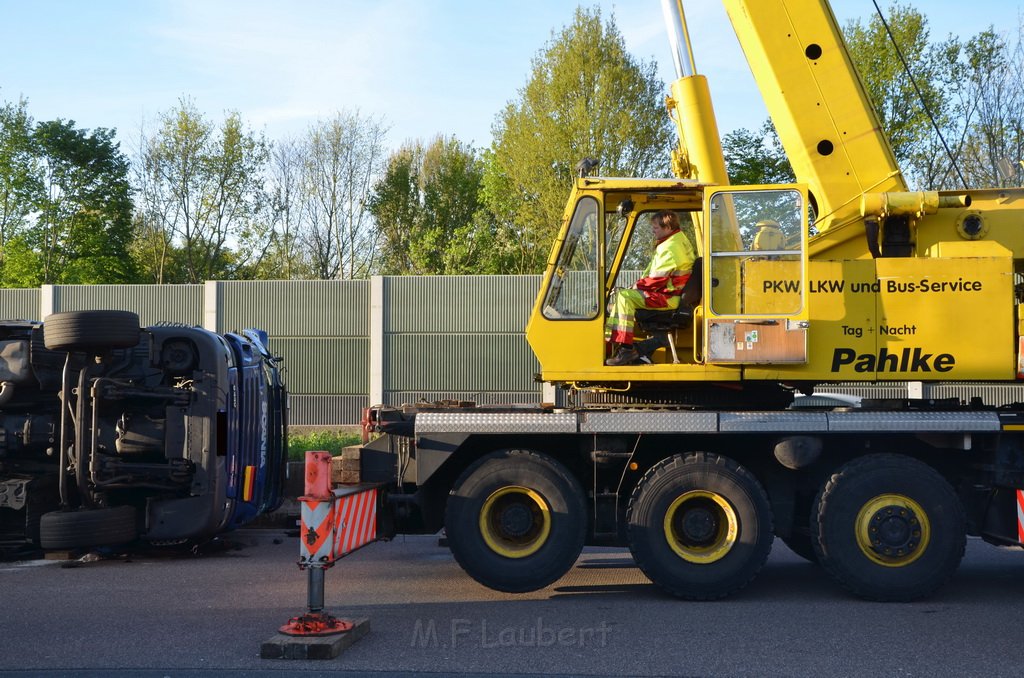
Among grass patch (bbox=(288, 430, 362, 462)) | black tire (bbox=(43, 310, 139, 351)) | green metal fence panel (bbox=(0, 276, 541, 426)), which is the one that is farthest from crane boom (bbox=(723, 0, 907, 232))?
green metal fence panel (bbox=(0, 276, 541, 426))

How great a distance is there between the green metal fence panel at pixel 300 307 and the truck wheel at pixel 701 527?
18278 mm

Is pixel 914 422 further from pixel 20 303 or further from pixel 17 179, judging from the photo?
pixel 17 179

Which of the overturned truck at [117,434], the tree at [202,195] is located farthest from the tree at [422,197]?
the overturned truck at [117,434]

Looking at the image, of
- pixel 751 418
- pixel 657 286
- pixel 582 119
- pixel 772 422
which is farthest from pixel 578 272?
pixel 582 119

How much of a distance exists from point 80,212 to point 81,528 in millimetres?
38843

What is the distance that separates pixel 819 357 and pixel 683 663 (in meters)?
2.82

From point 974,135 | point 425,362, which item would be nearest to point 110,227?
point 425,362

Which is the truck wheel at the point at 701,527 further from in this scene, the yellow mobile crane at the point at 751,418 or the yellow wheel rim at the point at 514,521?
the yellow wheel rim at the point at 514,521

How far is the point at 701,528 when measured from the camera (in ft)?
26.1

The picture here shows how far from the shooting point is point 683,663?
20.2 feet

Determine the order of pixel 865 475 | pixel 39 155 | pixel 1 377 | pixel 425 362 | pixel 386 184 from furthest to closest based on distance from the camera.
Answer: pixel 386 184 < pixel 39 155 < pixel 425 362 < pixel 1 377 < pixel 865 475

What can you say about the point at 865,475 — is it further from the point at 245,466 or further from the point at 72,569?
the point at 72,569

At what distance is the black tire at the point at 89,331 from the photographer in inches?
355

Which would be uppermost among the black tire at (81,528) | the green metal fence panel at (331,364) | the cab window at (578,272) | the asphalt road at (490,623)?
the cab window at (578,272)
